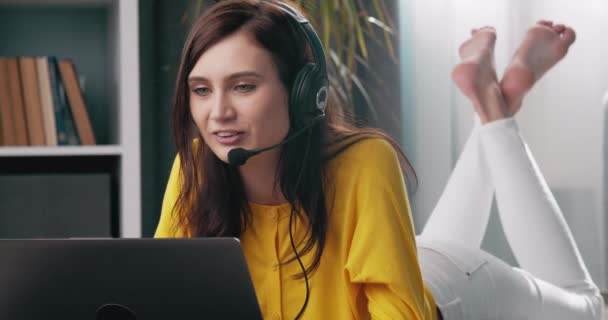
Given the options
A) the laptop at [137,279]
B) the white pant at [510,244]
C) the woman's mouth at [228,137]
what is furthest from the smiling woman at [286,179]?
the white pant at [510,244]

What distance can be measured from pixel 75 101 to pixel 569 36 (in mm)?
1197

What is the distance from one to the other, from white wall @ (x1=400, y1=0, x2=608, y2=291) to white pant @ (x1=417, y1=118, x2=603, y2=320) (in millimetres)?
538

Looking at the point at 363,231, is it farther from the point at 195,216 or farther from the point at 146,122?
the point at 146,122

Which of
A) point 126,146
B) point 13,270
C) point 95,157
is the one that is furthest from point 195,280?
point 95,157

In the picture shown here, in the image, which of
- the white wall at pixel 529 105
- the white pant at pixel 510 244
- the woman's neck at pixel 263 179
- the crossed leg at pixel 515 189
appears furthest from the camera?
the white wall at pixel 529 105

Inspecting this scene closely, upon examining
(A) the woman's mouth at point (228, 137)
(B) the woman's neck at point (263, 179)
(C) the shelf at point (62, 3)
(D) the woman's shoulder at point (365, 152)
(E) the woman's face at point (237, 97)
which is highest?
(C) the shelf at point (62, 3)

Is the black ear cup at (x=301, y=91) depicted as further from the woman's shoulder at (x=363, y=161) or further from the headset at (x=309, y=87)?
the woman's shoulder at (x=363, y=161)

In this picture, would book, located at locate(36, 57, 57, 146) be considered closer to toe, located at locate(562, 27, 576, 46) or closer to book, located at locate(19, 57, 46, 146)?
book, located at locate(19, 57, 46, 146)

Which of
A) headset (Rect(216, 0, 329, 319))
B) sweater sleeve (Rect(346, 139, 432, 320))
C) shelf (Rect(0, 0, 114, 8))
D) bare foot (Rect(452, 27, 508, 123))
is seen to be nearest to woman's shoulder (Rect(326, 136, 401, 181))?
sweater sleeve (Rect(346, 139, 432, 320))

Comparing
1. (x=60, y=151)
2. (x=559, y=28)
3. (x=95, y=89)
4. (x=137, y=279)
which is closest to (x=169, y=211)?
(x=137, y=279)

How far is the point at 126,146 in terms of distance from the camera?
6.93 feet

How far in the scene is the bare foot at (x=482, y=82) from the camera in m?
2.10

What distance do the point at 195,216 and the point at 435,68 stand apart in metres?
1.58

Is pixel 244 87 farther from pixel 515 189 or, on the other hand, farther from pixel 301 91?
pixel 515 189
